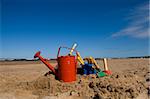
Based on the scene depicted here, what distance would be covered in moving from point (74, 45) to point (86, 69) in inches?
40.6

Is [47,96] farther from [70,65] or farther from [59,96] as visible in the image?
[70,65]

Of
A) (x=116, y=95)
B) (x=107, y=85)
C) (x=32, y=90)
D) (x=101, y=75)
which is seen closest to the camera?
(x=116, y=95)

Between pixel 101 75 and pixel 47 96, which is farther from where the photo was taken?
pixel 101 75

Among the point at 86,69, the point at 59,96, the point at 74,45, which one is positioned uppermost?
the point at 74,45

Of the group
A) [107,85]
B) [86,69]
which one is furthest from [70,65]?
[107,85]

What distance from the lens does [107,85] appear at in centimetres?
803

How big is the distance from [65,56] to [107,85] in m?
2.00

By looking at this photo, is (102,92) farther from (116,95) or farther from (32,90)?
(32,90)

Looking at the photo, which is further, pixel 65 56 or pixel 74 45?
pixel 74 45

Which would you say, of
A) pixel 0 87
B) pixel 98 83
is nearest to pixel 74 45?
pixel 98 83

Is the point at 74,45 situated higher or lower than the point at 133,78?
higher

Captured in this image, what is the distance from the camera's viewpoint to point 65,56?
30.5 feet

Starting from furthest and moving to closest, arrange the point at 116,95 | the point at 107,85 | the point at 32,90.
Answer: the point at 32,90, the point at 107,85, the point at 116,95

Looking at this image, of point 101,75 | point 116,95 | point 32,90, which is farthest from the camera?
Result: point 101,75
